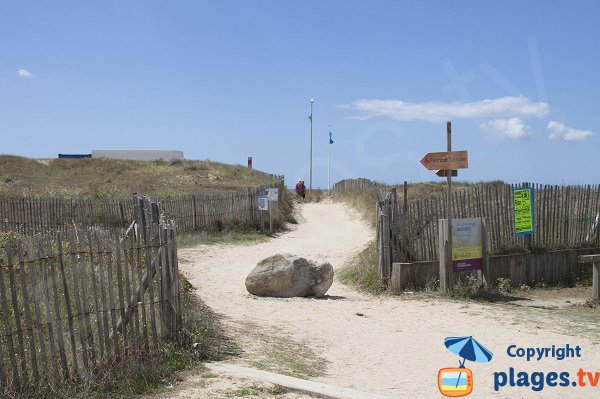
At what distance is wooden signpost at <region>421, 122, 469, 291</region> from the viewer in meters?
11.8

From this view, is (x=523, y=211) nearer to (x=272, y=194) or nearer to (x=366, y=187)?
(x=272, y=194)

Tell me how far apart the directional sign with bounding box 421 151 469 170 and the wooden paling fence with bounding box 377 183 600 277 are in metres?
1.29

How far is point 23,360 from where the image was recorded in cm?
517

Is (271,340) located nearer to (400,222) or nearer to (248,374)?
(248,374)

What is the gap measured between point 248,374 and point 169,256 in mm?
1671

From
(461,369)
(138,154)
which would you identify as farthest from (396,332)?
(138,154)

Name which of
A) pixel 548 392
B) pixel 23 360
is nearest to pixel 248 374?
pixel 23 360

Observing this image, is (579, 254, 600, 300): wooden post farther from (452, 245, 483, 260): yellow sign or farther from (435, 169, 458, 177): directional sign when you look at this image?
(435, 169, 458, 177): directional sign

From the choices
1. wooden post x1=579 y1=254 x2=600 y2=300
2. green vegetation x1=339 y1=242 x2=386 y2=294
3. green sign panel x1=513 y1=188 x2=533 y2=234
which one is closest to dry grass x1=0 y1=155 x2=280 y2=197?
green vegetation x1=339 y1=242 x2=386 y2=294

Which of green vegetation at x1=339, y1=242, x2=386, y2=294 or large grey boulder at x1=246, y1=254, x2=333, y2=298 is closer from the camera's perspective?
large grey boulder at x1=246, y1=254, x2=333, y2=298

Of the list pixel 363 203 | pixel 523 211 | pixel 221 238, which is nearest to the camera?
pixel 523 211

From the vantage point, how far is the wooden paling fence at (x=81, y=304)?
5199 mm

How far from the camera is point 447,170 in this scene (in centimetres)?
1202

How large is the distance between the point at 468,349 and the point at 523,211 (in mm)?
6488
